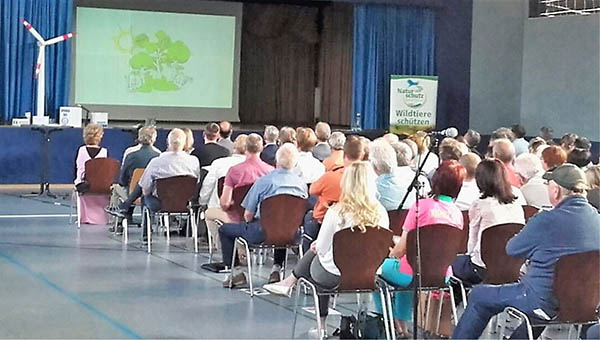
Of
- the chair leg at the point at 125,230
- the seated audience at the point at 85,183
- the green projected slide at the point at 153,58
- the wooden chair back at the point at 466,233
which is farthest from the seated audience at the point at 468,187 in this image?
the green projected slide at the point at 153,58

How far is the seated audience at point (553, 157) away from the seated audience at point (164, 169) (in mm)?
3310

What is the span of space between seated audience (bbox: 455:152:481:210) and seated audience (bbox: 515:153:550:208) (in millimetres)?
641

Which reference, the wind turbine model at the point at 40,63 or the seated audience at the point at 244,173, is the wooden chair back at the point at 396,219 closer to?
the seated audience at the point at 244,173

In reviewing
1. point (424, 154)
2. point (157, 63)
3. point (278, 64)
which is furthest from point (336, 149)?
point (278, 64)

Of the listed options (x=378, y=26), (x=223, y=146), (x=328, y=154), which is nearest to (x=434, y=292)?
(x=328, y=154)

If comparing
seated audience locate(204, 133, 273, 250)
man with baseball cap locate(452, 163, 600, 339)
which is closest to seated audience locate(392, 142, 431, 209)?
seated audience locate(204, 133, 273, 250)

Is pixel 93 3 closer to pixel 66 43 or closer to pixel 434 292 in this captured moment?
pixel 66 43

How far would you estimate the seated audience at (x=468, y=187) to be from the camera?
7.05m

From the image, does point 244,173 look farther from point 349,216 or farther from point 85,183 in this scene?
point 85,183

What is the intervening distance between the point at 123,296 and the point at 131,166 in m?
3.04

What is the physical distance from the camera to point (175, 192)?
9.21 metres

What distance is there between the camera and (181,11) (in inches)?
714

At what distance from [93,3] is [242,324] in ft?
39.0

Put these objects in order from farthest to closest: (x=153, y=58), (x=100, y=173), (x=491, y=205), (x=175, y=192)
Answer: (x=153, y=58) < (x=100, y=173) < (x=175, y=192) < (x=491, y=205)
